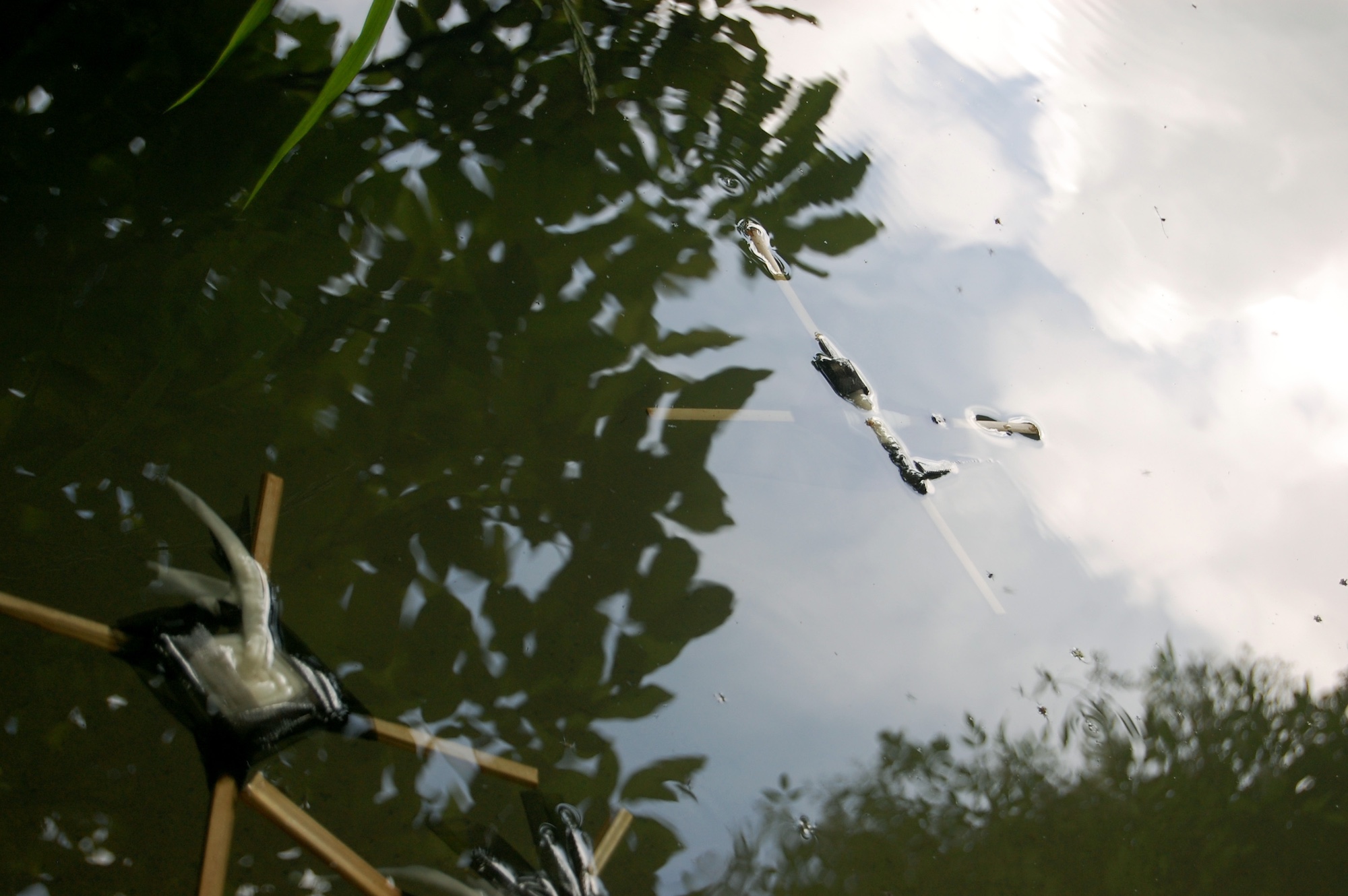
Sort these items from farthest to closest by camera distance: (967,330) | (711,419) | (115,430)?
(967,330) → (711,419) → (115,430)

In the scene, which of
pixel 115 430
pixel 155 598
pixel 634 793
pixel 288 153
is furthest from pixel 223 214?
pixel 634 793

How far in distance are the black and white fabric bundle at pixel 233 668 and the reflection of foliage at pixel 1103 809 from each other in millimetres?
571

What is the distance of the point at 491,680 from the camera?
1.12 meters

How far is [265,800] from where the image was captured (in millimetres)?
853

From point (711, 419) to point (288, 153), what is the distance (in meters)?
0.81

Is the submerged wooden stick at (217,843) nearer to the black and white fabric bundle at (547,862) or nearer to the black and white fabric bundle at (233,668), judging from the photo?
the black and white fabric bundle at (233,668)

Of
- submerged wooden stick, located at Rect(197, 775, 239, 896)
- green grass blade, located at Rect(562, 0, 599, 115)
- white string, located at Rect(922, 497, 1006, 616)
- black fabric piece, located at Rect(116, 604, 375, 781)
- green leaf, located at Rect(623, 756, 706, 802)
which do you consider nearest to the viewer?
submerged wooden stick, located at Rect(197, 775, 239, 896)

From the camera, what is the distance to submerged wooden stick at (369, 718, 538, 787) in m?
1.03

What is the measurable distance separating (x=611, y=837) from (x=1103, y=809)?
2.29ft

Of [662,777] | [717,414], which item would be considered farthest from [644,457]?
[662,777]

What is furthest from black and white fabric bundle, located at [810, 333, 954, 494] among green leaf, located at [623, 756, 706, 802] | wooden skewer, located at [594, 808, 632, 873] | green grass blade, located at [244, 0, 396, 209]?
green grass blade, located at [244, 0, 396, 209]

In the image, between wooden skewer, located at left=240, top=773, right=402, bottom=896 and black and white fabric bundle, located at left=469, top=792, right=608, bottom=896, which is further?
black and white fabric bundle, located at left=469, top=792, right=608, bottom=896

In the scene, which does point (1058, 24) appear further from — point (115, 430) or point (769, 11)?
point (115, 430)

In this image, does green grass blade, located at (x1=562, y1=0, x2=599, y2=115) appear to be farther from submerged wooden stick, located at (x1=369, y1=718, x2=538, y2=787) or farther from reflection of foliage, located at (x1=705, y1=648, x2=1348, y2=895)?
reflection of foliage, located at (x1=705, y1=648, x2=1348, y2=895)
